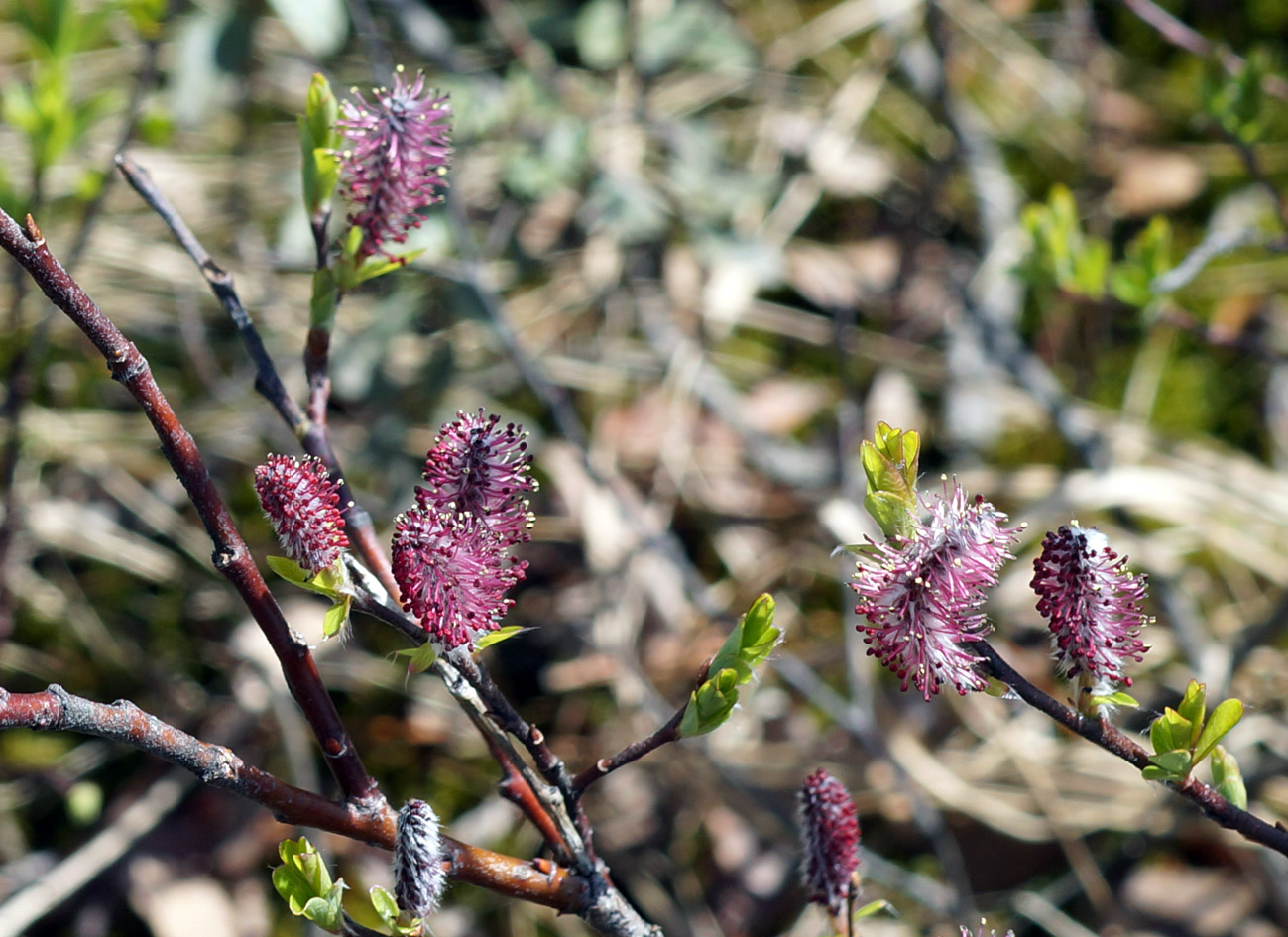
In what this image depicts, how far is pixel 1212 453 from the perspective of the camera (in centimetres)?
270

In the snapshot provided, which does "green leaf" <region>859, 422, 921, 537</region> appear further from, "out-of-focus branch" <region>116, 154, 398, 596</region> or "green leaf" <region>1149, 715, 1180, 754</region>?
"out-of-focus branch" <region>116, 154, 398, 596</region>

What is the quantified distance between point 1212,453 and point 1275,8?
1.31m

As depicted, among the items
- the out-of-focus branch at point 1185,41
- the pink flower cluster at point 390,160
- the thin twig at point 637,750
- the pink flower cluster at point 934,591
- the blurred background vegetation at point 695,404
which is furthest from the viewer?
the blurred background vegetation at point 695,404

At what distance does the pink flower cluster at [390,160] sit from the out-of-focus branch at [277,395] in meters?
0.16

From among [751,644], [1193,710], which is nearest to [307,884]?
[751,644]

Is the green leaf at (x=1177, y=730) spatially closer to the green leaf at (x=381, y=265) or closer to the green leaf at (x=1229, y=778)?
the green leaf at (x=1229, y=778)

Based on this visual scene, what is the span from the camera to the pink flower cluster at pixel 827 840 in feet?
3.55

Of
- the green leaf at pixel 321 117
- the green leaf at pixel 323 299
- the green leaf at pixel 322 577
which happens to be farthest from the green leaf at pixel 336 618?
the green leaf at pixel 321 117

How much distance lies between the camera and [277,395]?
1140mm

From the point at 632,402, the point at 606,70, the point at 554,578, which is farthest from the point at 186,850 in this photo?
the point at 606,70

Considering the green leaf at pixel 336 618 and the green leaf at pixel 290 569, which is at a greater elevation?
the green leaf at pixel 290 569

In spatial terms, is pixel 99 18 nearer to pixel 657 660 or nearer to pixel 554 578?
pixel 554 578

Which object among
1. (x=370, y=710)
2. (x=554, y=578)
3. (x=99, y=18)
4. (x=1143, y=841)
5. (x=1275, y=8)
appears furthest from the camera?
(x=1275, y=8)

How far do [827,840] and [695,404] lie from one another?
2.03 m
